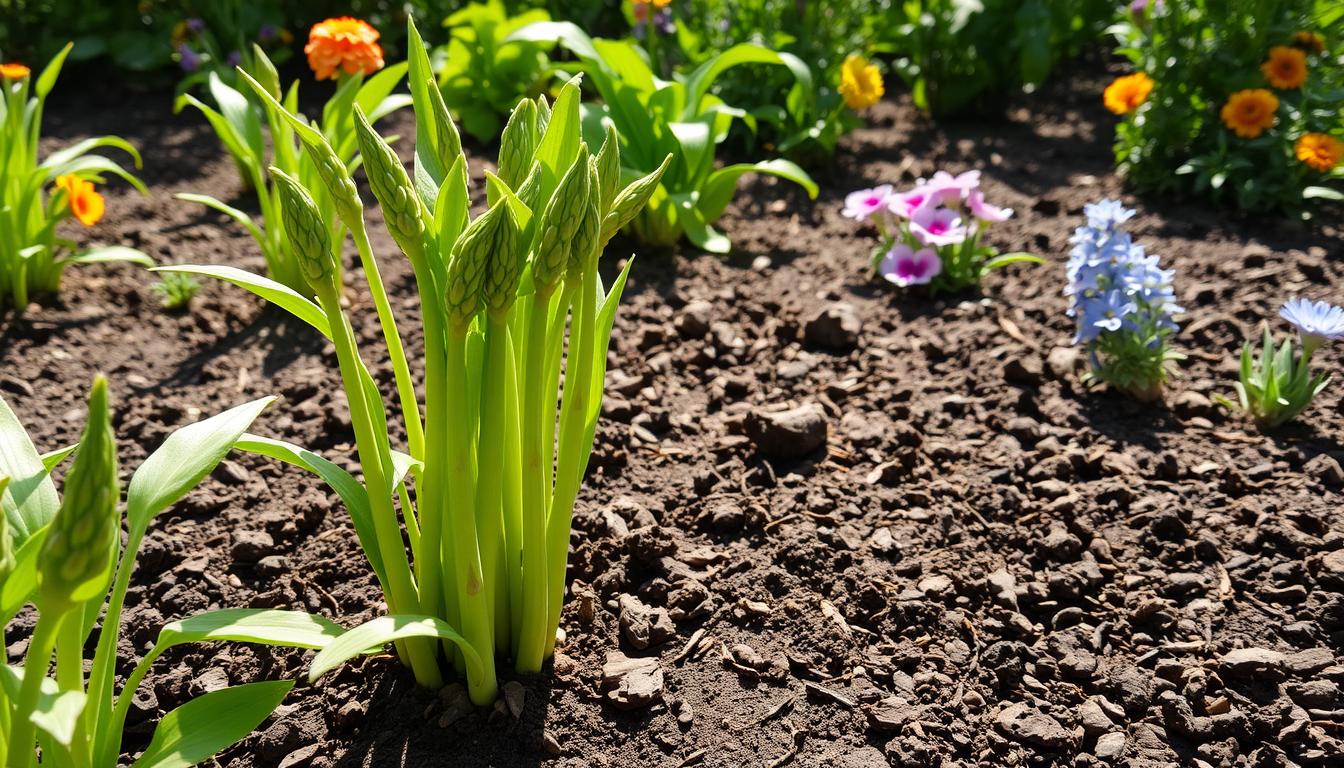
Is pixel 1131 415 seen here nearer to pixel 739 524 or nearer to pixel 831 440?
pixel 831 440

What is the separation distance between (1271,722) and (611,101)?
8.85 feet

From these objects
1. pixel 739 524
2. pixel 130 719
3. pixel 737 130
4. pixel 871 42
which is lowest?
pixel 130 719

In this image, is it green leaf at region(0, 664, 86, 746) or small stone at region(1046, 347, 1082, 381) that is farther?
small stone at region(1046, 347, 1082, 381)

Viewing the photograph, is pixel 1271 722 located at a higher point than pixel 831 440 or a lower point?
lower

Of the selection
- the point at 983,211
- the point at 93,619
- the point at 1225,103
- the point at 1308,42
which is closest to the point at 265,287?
the point at 93,619

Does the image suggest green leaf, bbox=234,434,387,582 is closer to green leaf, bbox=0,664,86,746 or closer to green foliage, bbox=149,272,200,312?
green leaf, bbox=0,664,86,746

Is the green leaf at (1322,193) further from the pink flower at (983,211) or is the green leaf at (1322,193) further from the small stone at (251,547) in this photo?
the small stone at (251,547)

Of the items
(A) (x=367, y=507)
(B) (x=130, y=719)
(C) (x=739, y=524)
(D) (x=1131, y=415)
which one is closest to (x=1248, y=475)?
(D) (x=1131, y=415)

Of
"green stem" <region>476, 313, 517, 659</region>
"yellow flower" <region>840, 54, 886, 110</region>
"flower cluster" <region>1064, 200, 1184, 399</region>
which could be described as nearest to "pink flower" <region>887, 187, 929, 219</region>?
"flower cluster" <region>1064, 200, 1184, 399</region>

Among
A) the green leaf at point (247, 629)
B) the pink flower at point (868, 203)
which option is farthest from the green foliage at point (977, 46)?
the green leaf at point (247, 629)

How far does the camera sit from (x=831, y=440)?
2.76 m

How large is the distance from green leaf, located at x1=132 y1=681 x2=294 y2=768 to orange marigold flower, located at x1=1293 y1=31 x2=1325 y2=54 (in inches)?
167

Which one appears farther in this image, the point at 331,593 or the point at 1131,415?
the point at 1131,415

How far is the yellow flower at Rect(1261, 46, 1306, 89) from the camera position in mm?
3820
